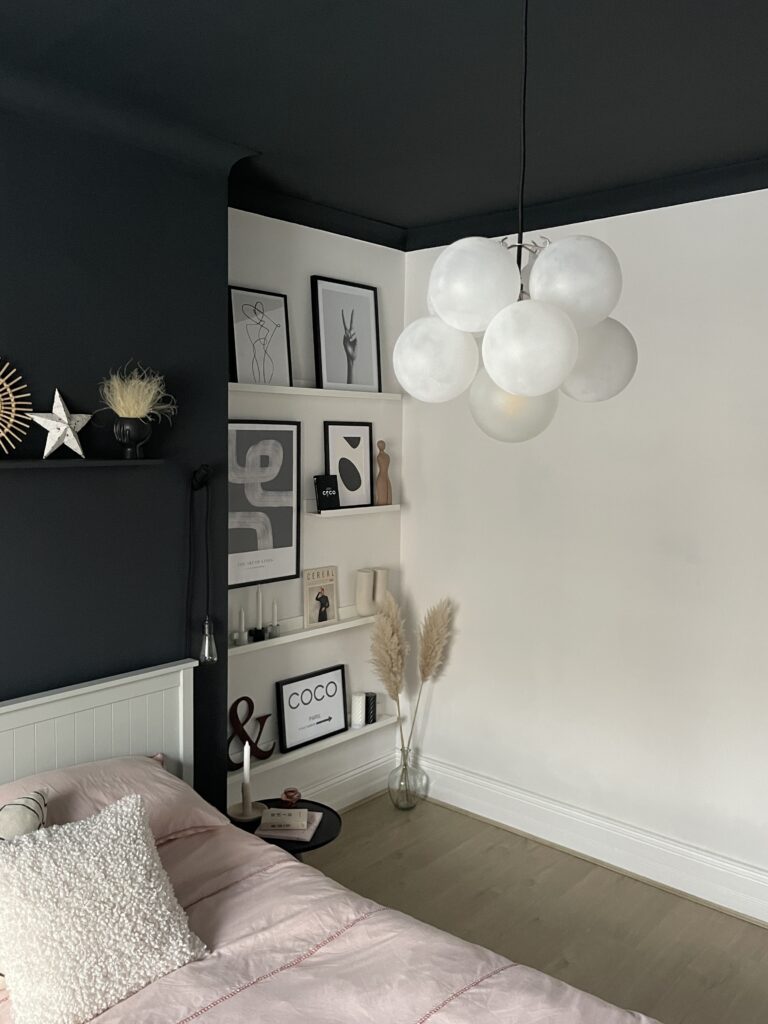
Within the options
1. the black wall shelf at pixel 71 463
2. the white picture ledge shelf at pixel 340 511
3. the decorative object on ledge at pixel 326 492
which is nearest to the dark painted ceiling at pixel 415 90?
the black wall shelf at pixel 71 463

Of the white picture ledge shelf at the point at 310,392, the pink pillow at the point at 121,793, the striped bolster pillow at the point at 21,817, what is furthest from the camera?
the white picture ledge shelf at the point at 310,392

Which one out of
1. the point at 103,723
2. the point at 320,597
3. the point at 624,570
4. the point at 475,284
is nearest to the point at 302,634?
the point at 320,597

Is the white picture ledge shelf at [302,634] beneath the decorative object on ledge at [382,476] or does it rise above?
beneath

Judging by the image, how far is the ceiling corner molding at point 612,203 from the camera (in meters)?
3.14

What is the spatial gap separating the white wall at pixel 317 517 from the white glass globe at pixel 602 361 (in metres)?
2.08

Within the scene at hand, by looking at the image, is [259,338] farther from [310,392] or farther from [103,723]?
[103,723]

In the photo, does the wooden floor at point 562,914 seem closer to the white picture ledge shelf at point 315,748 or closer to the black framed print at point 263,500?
the white picture ledge shelf at point 315,748

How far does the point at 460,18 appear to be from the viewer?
2078 mm

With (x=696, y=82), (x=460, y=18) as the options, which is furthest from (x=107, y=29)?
(x=696, y=82)

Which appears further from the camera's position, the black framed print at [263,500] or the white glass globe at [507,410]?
the black framed print at [263,500]

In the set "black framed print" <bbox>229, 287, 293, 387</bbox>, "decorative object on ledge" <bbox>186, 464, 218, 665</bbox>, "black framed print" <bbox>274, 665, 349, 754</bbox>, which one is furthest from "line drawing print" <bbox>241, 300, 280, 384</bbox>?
"black framed print" <bbox>274, 665, 349, 754</bbox>

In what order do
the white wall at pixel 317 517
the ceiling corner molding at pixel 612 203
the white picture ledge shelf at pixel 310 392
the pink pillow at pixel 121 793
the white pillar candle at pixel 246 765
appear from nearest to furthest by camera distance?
the pink pillow at pixel 121 793 < the white pillar candle at pixel 246 765 < the ceiling corner molding at pixel 612 203 < the white picture ledge shelf at pixel 310 392 < the white wall at pixel 317 517

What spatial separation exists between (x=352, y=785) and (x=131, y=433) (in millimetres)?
2182

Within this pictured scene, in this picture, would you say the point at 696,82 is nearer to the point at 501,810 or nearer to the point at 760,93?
the point at 760,93
